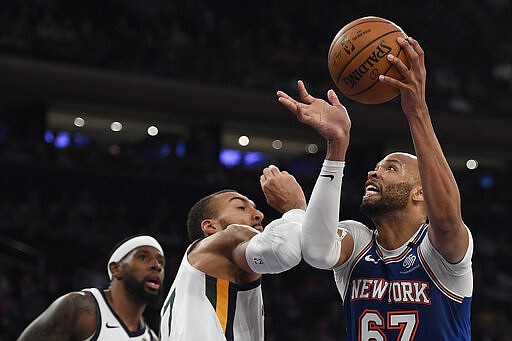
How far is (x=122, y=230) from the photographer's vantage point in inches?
631

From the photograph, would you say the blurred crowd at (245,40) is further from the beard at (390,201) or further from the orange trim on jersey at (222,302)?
the beard at (390,201)

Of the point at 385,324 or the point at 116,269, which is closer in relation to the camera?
the point at 385,324

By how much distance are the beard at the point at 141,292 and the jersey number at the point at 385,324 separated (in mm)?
2672

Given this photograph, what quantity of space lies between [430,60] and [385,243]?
1718 centimetres

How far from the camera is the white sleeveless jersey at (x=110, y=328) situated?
6.11m

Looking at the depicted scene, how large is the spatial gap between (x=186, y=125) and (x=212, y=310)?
1682 cm

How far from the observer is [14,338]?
38.0 feet

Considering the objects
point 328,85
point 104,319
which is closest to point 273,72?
point 328,85

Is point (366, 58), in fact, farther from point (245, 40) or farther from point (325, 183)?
point (245, 40)

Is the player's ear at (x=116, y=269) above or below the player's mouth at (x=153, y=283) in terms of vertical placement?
above

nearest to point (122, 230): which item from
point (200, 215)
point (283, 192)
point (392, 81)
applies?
point (200, 215)

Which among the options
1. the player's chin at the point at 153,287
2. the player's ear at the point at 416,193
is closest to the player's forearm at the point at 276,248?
the player's ear at the point at 416,193

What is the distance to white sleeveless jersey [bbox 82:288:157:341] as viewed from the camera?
6105mm

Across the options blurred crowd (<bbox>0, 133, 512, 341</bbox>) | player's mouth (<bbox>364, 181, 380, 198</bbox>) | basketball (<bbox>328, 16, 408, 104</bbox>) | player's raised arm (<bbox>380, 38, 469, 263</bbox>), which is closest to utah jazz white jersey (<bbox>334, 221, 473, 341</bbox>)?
player's raised arm (<bbox>380, 38, 469, 263</bbox>)
